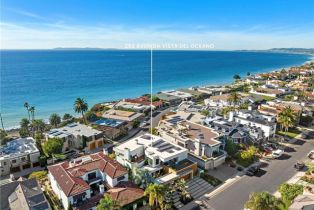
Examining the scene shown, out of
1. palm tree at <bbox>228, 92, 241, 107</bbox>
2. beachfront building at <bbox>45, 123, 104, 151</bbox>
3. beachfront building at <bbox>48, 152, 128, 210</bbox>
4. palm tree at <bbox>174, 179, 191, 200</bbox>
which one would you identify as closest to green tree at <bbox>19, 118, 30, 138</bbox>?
beachfront building at <bbox>45, 123, 104, 151</bbox>

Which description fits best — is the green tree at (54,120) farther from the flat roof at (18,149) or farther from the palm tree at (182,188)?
the palm tree at (182,188)

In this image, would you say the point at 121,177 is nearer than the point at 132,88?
Yes

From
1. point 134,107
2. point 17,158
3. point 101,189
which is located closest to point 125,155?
point 101,189

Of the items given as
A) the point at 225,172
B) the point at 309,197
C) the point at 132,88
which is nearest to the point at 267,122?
the point at 225,172

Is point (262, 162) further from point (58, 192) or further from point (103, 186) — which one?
point (58, 192)

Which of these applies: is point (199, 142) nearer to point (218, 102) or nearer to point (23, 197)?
point (23, 197)

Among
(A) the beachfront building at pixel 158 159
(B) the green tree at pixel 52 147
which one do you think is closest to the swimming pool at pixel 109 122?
(B) the green tree at pixel 52 147
